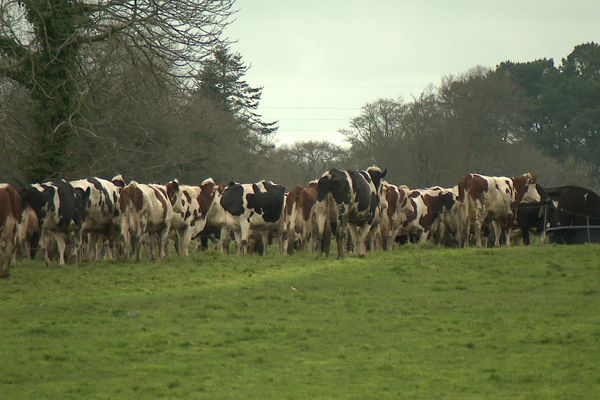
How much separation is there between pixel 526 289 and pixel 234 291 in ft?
16.9

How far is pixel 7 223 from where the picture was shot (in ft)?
82.3

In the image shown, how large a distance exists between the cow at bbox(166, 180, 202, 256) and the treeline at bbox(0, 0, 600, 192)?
2.21 meters

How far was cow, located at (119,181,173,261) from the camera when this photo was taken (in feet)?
99.8

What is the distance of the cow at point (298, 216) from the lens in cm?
3534

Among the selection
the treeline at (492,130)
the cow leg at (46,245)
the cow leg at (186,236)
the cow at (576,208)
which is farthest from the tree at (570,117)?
the cow leg at (46,245)

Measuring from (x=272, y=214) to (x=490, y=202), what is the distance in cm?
658

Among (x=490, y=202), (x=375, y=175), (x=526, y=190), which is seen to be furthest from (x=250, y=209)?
(x=526, y=190)

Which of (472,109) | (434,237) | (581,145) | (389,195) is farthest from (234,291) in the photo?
(581,145)

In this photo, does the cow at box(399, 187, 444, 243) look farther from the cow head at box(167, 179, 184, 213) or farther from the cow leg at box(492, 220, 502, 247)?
the cow head at box(167, 179, 184, 213)

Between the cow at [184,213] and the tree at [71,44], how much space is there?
3.17 meters

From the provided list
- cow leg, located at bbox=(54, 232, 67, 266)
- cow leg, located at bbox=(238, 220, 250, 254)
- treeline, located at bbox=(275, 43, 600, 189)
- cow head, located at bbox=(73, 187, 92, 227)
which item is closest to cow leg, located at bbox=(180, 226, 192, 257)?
cow leg, located at bbox=(238, 220, 250, 254)

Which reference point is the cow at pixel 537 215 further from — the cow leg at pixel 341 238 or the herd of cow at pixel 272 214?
the cow leg at pixel 341 238

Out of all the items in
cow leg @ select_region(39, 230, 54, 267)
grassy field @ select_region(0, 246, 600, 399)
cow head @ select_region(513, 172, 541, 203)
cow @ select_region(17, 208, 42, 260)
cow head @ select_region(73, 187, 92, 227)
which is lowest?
grassy field @ select_region(0, 246, 600, 399)

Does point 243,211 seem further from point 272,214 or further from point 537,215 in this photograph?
point 537,215
